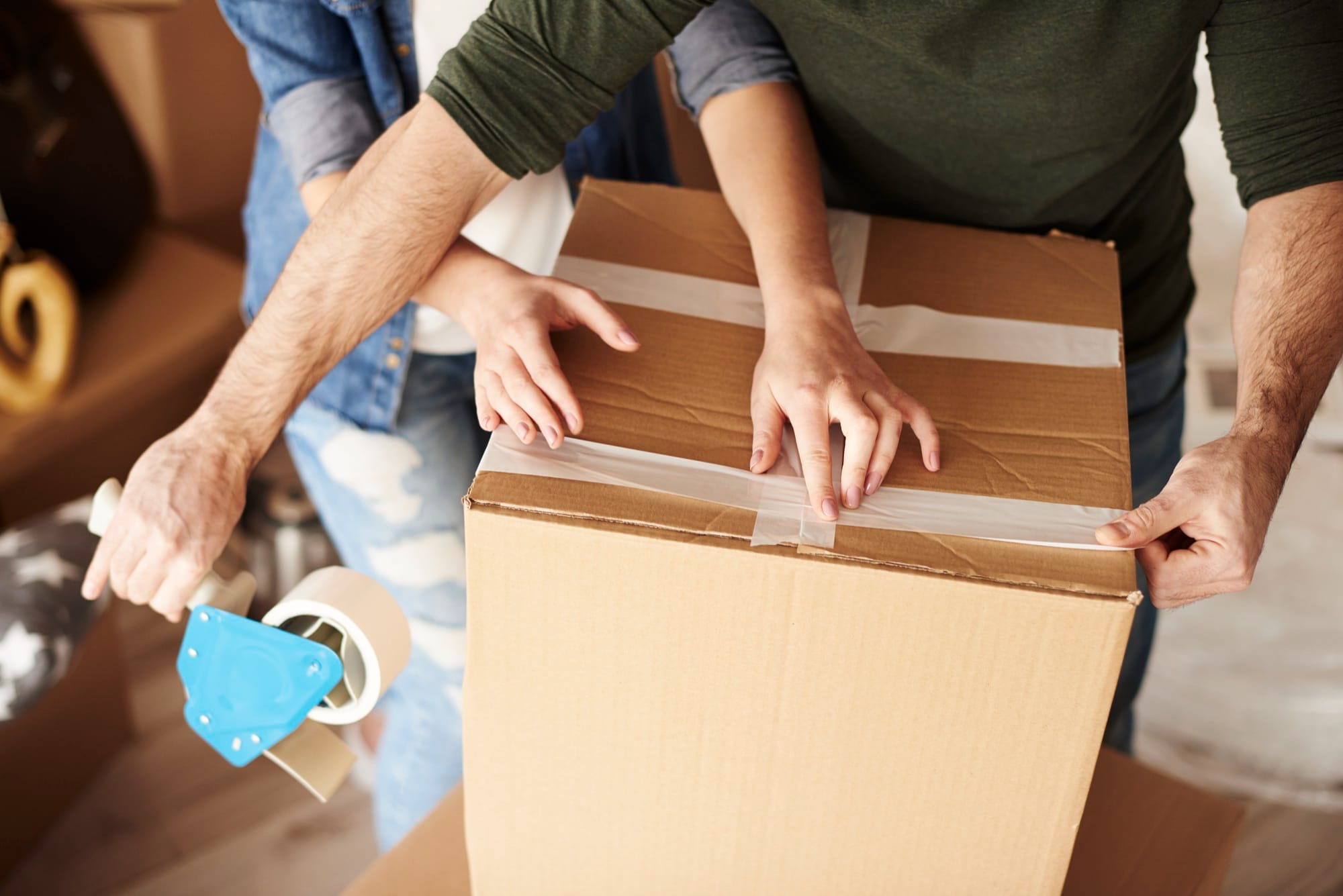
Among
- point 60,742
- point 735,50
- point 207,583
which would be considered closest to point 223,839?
point 60,742

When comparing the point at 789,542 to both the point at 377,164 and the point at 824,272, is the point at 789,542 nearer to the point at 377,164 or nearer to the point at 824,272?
the point at 824,272

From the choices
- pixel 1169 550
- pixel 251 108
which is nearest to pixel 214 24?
pixel 251 108

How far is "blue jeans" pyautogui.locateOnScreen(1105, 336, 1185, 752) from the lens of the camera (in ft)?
3.11

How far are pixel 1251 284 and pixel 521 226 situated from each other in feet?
1.87

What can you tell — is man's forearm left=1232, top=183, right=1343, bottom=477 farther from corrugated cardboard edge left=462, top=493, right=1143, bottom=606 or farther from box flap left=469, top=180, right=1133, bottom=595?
corrugated cardboard edge left=462, top=493, right=1143, bottom=606

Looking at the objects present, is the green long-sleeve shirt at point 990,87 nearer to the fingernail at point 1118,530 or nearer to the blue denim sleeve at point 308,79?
the blue denim sleeve at point 308,79

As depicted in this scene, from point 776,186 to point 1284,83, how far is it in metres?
0.35

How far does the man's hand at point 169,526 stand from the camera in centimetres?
67

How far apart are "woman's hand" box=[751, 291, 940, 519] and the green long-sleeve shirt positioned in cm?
22

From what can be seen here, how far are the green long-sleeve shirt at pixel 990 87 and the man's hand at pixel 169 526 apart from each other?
0.29 meters

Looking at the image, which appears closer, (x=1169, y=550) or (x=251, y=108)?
(x=1169, y=550)

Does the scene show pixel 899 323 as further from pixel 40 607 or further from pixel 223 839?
pixel 223 839

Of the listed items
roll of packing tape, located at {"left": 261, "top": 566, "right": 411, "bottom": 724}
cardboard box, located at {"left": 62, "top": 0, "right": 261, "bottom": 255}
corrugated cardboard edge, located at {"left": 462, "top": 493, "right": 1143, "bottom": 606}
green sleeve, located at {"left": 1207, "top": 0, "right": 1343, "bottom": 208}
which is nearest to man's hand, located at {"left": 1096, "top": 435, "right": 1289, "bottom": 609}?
corrugated cardboard edge, located at {"left": 462, "top": 493, "right": 1143, "bottom": 606}

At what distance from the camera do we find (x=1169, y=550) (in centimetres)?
64
